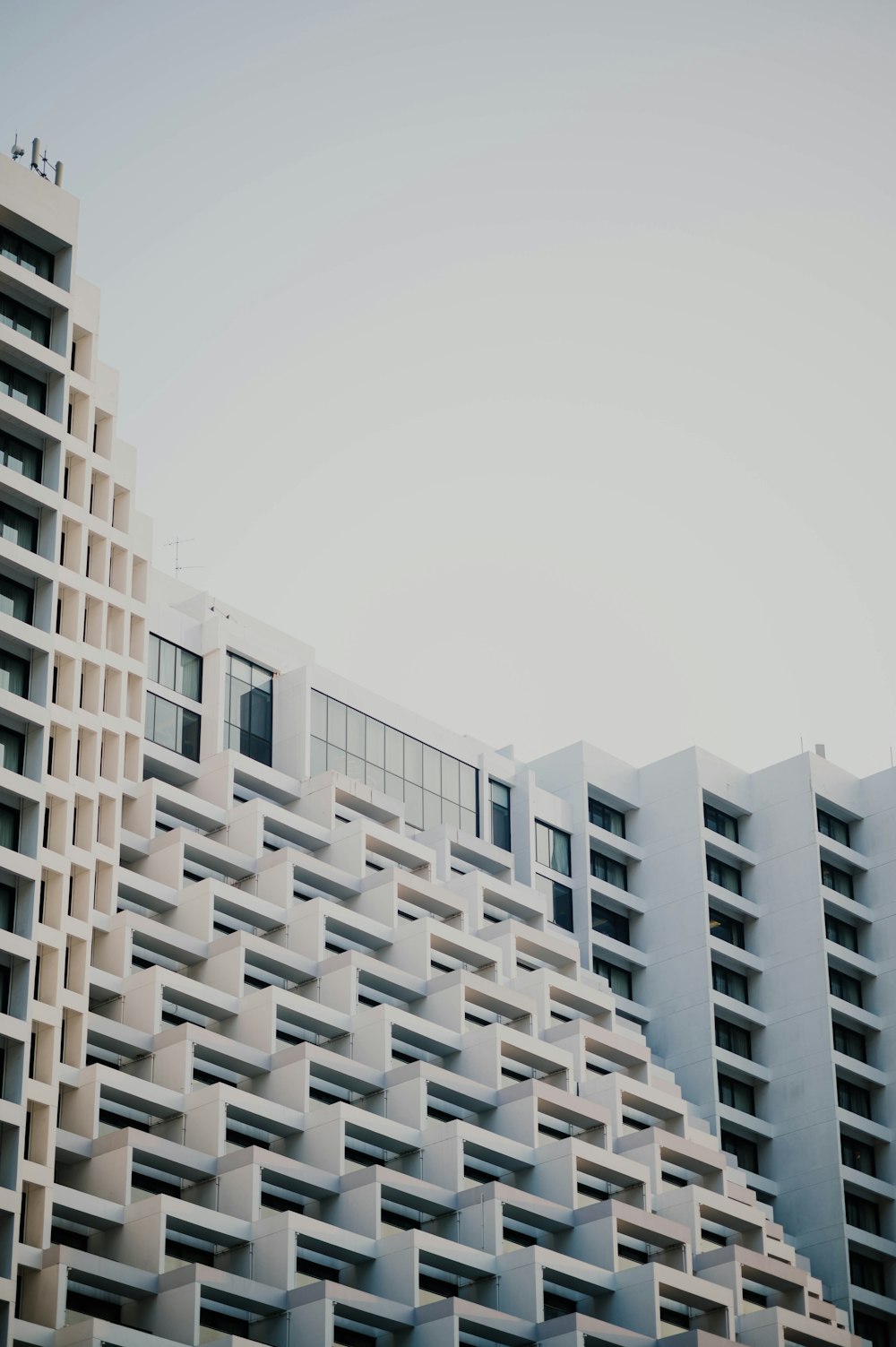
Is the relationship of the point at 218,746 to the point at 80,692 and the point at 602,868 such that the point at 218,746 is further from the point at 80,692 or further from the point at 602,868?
the point at 602,868

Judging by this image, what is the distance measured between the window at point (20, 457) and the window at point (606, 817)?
50.8 m

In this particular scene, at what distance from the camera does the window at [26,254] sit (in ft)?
322

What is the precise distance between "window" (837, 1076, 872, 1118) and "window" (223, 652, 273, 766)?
1490 inches

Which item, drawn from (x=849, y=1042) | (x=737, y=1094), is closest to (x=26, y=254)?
(x=737, y=1094)

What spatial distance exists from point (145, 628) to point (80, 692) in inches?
356

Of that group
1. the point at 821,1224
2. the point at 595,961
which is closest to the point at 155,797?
the point at 595,961

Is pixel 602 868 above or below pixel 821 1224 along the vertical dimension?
above

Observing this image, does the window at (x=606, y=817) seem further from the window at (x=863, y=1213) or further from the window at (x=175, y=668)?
the window at (x=175, y=668)

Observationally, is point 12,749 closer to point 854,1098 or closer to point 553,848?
point 553,848

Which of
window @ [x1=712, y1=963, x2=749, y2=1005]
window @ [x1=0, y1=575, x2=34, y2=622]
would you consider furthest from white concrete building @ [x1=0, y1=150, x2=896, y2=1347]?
window @ [x1=712, y1=963, x2=749, y2=1005]

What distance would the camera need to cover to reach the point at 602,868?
137 m

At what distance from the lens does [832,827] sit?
141375mm

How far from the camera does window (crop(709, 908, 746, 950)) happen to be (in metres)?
136

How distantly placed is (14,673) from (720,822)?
59.6 metres
